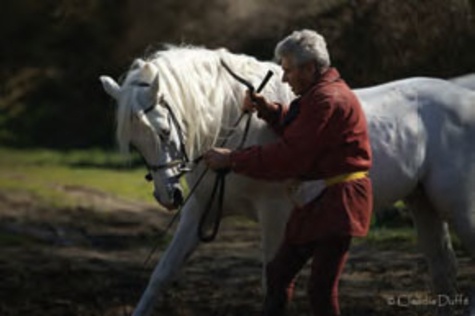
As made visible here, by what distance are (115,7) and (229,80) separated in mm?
7353

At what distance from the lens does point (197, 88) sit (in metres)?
6.55

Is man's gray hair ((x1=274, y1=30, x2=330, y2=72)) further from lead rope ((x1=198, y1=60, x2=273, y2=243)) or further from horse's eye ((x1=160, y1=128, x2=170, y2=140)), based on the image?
horse's eye ((x1=160, y1=128, x2=170, y2=140))

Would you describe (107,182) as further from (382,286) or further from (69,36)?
(382,286)

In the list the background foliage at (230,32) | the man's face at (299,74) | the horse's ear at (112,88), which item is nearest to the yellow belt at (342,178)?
the man's face at (299,74)

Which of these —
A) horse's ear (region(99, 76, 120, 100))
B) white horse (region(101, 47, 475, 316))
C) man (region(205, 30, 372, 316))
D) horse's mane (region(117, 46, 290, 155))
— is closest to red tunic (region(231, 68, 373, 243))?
man (region(205, 30, 372, 316))

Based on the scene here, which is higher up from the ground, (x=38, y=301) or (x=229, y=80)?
(x=229, y=80)

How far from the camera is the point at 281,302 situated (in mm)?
5621

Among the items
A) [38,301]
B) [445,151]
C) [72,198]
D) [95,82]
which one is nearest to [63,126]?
[95,82]

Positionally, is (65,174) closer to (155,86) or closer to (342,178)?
(155,86)

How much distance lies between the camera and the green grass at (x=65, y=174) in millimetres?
16719

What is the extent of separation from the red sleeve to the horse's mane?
3.34 ft

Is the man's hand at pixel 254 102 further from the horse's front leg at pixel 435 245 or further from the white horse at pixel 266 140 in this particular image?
the horse's front leg at pixel 435 245

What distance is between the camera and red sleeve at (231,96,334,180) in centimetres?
528

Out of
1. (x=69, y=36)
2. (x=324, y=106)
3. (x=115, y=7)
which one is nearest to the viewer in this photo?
(x=324, y=106)
